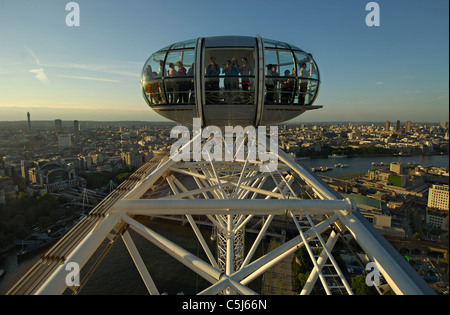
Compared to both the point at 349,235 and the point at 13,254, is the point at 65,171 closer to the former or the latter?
the point at 13,254

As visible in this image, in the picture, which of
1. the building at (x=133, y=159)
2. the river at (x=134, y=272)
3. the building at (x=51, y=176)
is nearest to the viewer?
the river at (x=134, y=272)

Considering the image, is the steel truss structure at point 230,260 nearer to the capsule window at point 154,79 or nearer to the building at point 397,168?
the capsule window at point 154,79

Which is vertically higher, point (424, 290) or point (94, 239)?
point (94, 239)

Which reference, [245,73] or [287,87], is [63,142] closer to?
[245,73]

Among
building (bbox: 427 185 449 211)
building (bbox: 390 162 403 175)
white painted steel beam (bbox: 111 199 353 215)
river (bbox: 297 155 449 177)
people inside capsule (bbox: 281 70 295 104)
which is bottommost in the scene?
river (bbox: 297 155 449 177)

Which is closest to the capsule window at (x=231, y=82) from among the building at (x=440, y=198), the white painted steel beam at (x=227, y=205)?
the white painted steel beam at (x=227, y=205)

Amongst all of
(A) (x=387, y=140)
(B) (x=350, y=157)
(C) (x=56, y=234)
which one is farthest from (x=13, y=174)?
(A) (x=387, y=140)

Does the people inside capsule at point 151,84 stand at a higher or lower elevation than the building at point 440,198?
higher

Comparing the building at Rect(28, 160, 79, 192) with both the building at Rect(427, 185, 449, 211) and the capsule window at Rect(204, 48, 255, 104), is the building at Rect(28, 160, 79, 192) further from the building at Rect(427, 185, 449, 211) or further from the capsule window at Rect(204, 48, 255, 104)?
the building at Rect(427, 185, 449, 211)

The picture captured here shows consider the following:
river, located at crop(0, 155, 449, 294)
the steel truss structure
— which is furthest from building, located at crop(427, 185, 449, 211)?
the steel truss structure
